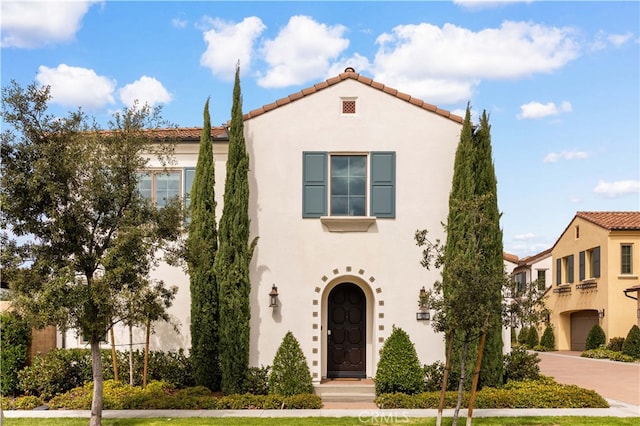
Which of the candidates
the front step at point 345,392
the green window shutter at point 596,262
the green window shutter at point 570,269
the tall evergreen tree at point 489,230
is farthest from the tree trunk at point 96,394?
the green window shutter at point 570,269

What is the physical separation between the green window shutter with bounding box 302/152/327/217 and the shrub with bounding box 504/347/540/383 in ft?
18.1

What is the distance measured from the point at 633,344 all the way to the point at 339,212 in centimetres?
1861

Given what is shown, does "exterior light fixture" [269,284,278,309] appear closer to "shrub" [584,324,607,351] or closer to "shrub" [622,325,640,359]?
"shrub" [622,325,640,359]

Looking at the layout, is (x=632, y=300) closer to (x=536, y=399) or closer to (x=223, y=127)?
(x=536, y=399)

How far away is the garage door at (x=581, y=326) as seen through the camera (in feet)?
120

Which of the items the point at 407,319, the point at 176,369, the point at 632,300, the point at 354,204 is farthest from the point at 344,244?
the point at 632,300

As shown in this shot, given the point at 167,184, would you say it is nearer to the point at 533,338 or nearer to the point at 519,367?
→ the point at 519,367

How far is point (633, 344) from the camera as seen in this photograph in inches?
1158

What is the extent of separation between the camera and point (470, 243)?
15852mm

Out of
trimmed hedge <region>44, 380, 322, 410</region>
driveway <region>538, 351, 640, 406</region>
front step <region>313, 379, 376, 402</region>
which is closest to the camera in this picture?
trimmed hedge <region>44, 380, 322, 410</region>

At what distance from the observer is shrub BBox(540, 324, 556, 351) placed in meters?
39.4

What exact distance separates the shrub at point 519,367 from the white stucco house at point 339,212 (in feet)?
5.53

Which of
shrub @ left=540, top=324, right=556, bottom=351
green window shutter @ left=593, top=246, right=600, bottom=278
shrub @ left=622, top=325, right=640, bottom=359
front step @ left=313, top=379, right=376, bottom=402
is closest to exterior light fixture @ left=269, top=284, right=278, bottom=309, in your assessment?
front step @ left=313, top=379, right=376, bottom=402

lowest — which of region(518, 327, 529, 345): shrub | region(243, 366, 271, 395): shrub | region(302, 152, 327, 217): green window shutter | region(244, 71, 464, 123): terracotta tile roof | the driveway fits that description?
region(518, 327, 529, 345): shrub
